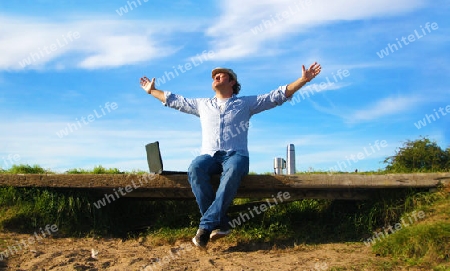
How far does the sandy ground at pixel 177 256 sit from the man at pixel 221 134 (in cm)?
34

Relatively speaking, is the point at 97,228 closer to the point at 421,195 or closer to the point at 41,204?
the point at 41,204

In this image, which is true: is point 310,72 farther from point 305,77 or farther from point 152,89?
point 152,89

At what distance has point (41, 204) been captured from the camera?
20.0ft

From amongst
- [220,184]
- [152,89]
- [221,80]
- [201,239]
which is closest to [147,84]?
[152,89]

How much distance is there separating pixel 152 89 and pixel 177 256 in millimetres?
2294

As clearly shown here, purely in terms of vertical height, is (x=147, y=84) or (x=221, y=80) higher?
(x=147, y=84)

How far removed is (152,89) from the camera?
6.14 m

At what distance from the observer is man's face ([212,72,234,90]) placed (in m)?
5.84

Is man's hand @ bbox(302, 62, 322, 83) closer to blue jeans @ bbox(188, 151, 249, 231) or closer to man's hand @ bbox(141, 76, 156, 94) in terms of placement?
blue jeans @ bbox(188, 151, 249, 231)

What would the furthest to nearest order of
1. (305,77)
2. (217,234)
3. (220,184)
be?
1. (305,77)
2. (220,184)
3. (217,234)

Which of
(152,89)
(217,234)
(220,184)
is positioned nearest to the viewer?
(217,234)

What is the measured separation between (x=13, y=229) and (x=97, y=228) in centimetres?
105

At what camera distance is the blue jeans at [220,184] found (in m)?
4.93

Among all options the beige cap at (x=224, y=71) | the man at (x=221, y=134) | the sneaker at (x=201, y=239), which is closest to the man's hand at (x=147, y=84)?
the man at (x=221, y=134)
